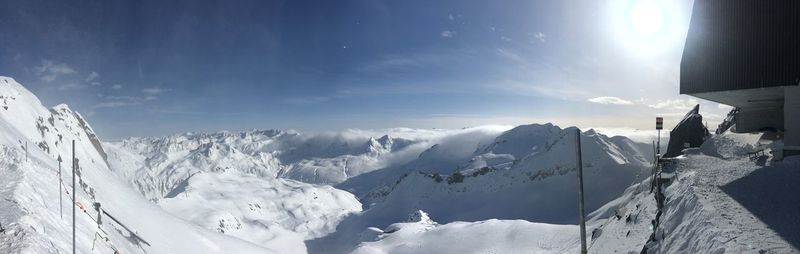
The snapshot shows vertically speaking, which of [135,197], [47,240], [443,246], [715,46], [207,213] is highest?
[715,46]

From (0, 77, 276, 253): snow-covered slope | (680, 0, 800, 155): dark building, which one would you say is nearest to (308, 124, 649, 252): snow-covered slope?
(0, 77, 276, 253): snow-covered slope

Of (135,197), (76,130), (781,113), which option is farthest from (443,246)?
(76,130)

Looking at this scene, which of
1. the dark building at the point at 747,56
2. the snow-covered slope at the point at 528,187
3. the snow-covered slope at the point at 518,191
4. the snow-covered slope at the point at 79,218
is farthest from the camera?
the snow-covered slope at the point at 518,191

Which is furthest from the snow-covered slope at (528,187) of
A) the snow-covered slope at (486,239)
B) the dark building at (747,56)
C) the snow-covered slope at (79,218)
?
the snow-covered slope at (79,218)

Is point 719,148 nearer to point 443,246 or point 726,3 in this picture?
point 726,3

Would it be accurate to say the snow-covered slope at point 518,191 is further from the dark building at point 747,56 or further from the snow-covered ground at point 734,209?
the snow-covered ground at point 734,209

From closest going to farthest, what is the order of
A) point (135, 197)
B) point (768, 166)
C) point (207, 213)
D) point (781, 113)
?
point (768, 166) < point (781, 113) < point (135, 197) < point (207, 213)

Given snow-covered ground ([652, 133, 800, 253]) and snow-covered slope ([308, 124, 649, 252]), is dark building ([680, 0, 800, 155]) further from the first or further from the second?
snow-covered slope ([308, 124, 649, 252])
